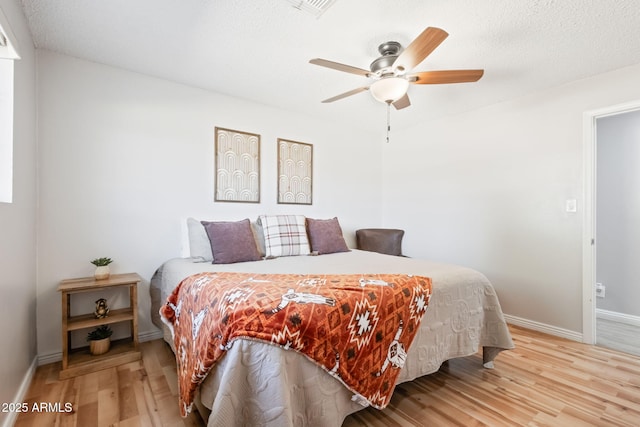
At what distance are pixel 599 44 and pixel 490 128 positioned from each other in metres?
1.16

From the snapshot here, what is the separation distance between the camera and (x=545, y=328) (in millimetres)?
2730

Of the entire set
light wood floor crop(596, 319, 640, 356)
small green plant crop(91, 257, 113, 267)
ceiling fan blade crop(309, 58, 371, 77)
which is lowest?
light wood floor crop(596, 319, 640, 356)

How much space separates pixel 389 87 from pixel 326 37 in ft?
1.82

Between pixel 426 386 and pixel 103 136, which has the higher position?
pixel 103 136

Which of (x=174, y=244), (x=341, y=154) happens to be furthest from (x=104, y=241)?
(x=341, y=154)

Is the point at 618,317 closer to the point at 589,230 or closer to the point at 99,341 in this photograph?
the point at 589,230

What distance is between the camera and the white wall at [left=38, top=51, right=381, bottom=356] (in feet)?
7.06

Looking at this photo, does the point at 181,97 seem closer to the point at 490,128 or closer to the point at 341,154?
the point at 341,154

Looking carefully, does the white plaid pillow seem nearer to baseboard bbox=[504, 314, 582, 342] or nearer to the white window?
the white window

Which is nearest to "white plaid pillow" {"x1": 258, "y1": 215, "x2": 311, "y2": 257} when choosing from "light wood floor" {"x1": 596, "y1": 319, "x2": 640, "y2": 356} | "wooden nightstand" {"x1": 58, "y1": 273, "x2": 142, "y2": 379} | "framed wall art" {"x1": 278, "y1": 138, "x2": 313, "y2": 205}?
"framed wall art" {"x1": 278, "y1": 138, "x2": 313, "y2": 205}

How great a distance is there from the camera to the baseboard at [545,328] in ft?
8.39

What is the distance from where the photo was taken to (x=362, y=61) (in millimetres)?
2248

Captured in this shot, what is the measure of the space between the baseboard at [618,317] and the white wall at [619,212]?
34 mm

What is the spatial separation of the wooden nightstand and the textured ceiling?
1.73 meters
